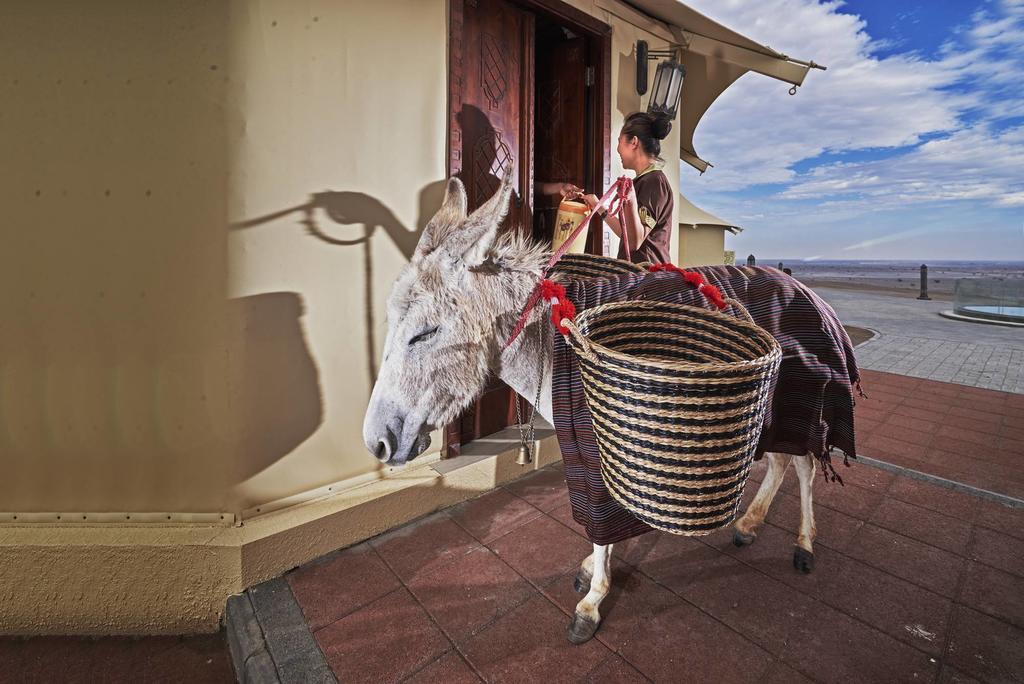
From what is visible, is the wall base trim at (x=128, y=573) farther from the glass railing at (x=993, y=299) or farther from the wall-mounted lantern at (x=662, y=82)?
the glass railing at (x=993, y=299)

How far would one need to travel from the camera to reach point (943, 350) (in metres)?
8.13

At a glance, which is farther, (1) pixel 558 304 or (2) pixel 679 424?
(1) pixel 558 304

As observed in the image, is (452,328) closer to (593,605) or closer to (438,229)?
(438,229)

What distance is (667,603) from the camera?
7.14 ft

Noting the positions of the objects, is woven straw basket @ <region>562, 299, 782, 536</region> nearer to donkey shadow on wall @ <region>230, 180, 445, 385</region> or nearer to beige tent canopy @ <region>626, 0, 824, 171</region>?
donkey shadow on wall @ <region>230, 180, 445, 385</region>

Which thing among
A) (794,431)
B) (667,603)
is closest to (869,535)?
(794,431)

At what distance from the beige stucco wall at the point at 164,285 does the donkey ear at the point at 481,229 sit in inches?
42.9

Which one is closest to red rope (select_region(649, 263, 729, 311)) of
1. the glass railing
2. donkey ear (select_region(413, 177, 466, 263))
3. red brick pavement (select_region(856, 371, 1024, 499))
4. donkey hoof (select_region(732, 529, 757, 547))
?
donkey ear (select_region(413, 177, 466, 263))

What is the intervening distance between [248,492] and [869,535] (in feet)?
11.1

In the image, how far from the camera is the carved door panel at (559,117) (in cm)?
422

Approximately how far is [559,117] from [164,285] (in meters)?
3.54

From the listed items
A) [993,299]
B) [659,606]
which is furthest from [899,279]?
[659,606]

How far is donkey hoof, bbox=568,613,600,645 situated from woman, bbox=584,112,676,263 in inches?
76.8

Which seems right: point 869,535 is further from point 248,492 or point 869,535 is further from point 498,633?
point 248,492
